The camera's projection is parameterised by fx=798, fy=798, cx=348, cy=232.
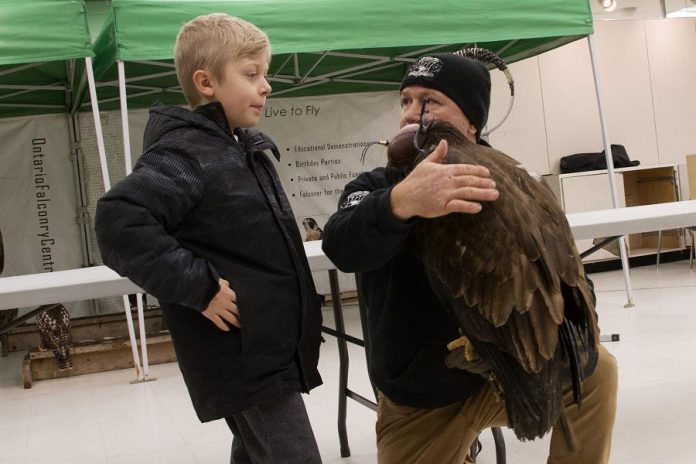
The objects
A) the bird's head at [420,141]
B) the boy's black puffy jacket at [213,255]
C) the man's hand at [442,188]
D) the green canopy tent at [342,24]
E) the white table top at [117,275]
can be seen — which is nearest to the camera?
the man's hand at [442,188]

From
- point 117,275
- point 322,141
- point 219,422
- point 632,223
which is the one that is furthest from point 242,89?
point 322,141

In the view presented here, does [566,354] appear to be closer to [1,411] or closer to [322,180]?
[1,411]

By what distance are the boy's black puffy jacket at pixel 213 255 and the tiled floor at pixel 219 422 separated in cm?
150

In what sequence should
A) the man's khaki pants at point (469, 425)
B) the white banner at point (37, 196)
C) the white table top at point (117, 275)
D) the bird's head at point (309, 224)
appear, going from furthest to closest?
the bird's head at point (309, 224), the white banner at point (37, 196), the white table top at point (117, 275), the man's khaki pants at point (469, 425)

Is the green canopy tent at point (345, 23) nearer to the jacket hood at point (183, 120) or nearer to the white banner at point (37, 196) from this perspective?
the white banner at point (37, 196)

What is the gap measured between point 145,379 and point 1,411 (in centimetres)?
81

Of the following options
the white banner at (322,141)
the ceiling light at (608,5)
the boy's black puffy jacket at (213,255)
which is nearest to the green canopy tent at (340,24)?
the white banner at (322,141)

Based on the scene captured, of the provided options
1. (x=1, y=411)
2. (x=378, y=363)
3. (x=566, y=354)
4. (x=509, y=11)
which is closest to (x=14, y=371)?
(x=1, y=411)

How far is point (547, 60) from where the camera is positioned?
8.68 m

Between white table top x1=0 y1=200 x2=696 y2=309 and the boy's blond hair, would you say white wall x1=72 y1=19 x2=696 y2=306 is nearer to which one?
white table top x1=0 y1=200 x2=696 y2=309

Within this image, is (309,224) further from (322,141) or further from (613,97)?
(613,97)

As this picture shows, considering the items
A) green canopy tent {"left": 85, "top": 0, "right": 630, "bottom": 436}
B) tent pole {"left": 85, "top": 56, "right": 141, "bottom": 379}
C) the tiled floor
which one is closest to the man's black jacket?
the tiled floor

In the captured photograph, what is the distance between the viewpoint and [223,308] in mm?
1462

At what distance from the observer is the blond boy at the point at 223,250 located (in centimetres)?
142
